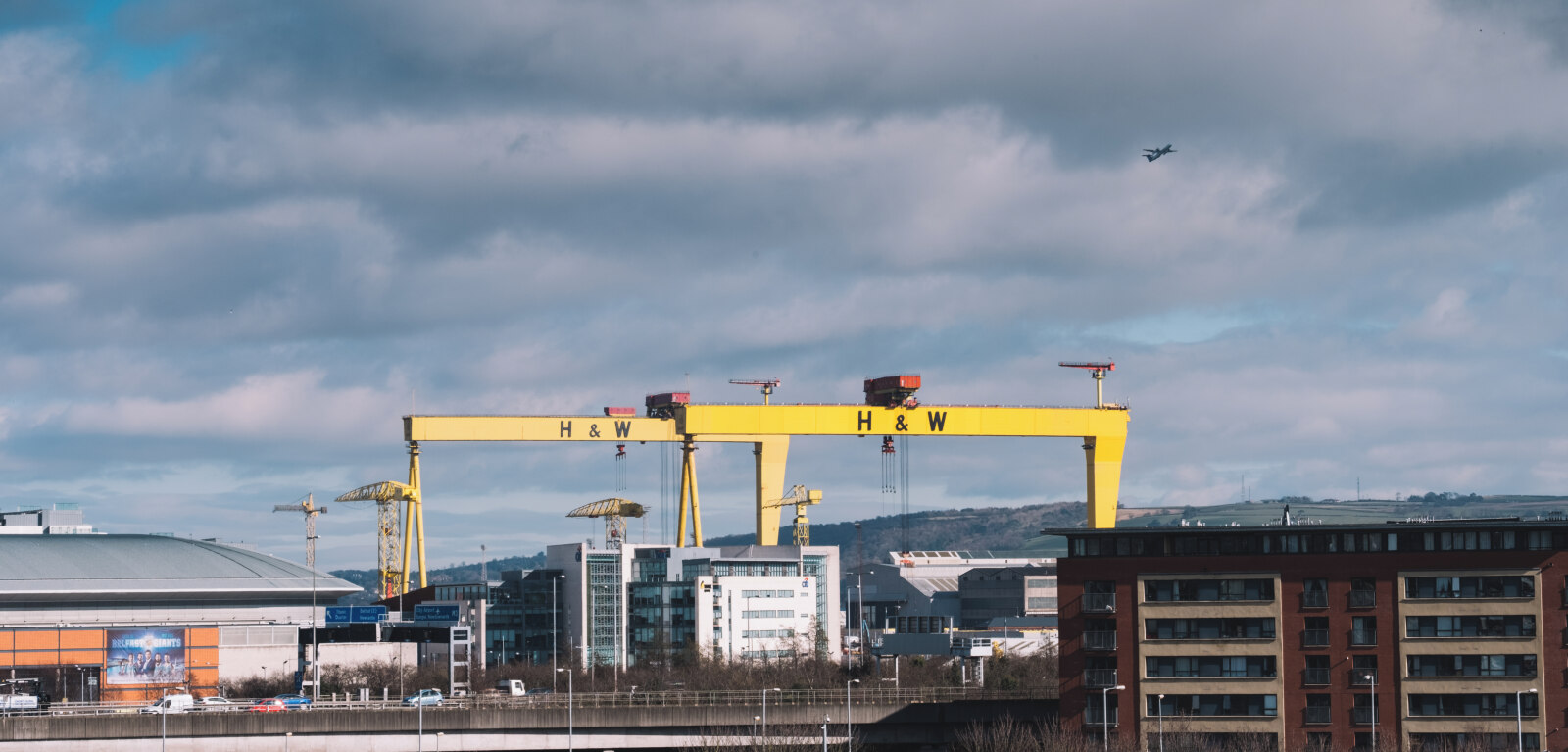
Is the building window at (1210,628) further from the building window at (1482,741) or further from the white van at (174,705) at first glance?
the white van at (174,705)

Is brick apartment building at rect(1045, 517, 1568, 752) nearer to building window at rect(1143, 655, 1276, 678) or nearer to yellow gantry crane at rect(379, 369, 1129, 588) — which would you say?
building window at rect(1143, 655, 1276, 678)

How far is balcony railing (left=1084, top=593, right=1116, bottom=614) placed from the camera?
93.0 meters

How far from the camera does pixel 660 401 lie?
474 ft

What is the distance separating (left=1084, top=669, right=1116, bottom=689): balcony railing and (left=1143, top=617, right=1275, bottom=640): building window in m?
2.58

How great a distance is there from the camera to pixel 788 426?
137 m

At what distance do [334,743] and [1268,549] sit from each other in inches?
1846

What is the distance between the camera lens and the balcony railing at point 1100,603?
305 feet

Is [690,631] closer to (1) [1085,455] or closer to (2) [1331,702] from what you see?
(1) [1085,455]

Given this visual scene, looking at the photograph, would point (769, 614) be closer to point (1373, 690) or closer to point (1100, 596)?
point (1100, 596)

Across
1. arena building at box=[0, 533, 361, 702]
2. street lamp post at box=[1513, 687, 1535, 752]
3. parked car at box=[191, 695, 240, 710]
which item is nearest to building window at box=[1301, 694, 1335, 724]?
street lamp post at box=[1513, 687, 1535, 752]

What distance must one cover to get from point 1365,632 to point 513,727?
139 ft

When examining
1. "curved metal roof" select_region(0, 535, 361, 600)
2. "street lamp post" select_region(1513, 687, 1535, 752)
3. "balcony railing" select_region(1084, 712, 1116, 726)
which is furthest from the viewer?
"curved metal roof" select_region(0, 535, 361, 600)

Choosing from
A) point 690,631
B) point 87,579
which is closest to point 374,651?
point 87,579

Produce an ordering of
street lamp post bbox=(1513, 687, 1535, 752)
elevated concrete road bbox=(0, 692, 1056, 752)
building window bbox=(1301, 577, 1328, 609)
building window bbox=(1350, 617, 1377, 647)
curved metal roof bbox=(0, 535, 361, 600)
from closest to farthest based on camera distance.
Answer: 1. street lamp post bbox=(1513, 687, 1535, 752)
2. elevated concrete road bbox=(0, 692, 1056, 752)
3. building window bbox=(1350, 617, 1377, 647)
4. building window bbox=(1301, 577, 1328, 609)
5. curved metal roof bbox=(0, 535, 361, 600)
